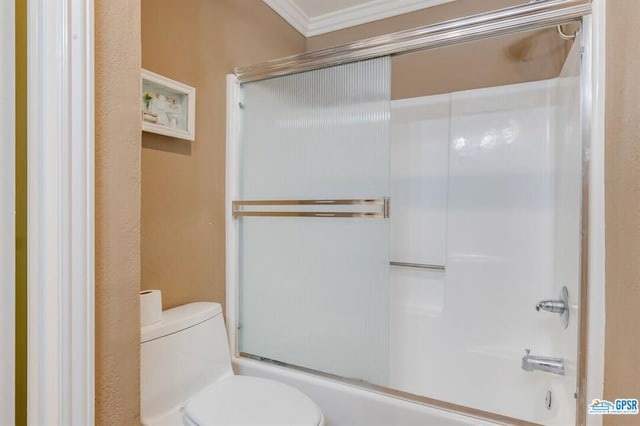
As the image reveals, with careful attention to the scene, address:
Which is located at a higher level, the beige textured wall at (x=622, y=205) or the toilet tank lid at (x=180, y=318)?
the beige textured wall at (x=622, y=205)

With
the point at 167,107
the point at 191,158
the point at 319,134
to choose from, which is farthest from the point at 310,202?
the point at 167,107

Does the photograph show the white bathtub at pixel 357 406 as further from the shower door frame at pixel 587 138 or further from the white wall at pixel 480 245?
the white wall at pixel 480 245

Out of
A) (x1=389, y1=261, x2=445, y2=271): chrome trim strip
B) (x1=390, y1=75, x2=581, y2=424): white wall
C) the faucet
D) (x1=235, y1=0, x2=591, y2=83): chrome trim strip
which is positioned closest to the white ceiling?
(x1=390, y1=75, x2=581, y2=424): white wall

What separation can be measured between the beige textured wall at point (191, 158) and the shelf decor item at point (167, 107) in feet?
0.15

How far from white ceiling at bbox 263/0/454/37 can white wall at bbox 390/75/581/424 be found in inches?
22.6

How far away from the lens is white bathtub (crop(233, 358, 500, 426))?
1336 mm

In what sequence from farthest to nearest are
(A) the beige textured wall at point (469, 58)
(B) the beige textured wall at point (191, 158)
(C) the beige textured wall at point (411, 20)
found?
(C) the beige textured wall at point (411, 20), (A) the beige textured wall at point (469, 58), (B) the beige textured wall at point (191, 158)

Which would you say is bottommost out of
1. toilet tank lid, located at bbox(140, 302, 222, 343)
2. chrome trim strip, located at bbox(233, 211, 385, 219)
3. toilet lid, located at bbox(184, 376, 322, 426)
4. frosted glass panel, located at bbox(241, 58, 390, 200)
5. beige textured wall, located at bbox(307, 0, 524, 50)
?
toilet lid, located at bbox(184, 376, 322, 426)

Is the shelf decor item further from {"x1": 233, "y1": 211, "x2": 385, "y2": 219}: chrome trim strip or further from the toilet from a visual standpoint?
the toilet

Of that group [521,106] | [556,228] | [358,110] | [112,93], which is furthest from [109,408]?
[521,106]
